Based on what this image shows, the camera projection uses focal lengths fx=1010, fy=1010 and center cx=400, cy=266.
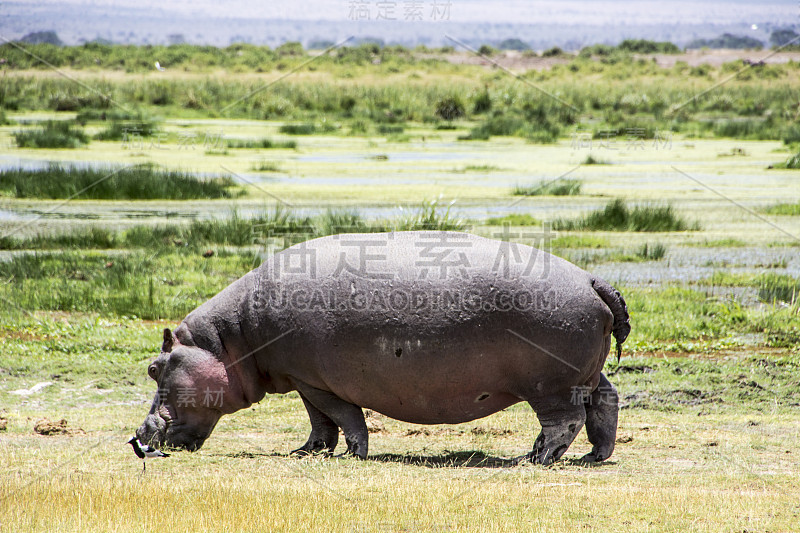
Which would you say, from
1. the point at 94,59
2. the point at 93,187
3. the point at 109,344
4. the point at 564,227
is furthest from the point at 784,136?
the point at 94,59

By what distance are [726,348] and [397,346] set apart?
6221 mm

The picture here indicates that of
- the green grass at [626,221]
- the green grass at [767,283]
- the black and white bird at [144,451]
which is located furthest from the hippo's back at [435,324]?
the green grass at [626,221]

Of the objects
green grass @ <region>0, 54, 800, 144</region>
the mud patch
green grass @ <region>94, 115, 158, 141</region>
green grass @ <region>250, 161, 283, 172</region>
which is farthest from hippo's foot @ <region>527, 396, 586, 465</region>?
green grass @ <region>94, 115, 158, 141</region>

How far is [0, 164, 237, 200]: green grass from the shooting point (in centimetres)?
2361

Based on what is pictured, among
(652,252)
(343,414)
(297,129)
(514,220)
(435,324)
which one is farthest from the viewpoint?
(297,129)

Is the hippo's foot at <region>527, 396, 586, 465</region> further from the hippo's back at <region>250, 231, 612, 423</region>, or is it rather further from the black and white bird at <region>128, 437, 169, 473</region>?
the black and white bird at <region>128, 437, 169, 473</region>

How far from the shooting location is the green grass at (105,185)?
23609mm

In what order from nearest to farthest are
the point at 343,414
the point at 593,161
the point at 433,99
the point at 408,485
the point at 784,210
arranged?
1. the point at 408,485
2. the point at 343,414
3. the point at 784,210
4. the point at 593,161
5. the point at 433,99

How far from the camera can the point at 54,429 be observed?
8.83 m

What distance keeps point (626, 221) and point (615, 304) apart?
13.7m

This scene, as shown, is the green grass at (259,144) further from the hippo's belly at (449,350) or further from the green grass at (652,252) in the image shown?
the hippo's belly at (449,350)

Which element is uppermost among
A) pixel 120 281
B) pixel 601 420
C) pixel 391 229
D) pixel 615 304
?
pixel 615 304

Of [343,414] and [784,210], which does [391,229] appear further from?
[784,210]

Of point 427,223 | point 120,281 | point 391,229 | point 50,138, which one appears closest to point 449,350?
point 391,229
